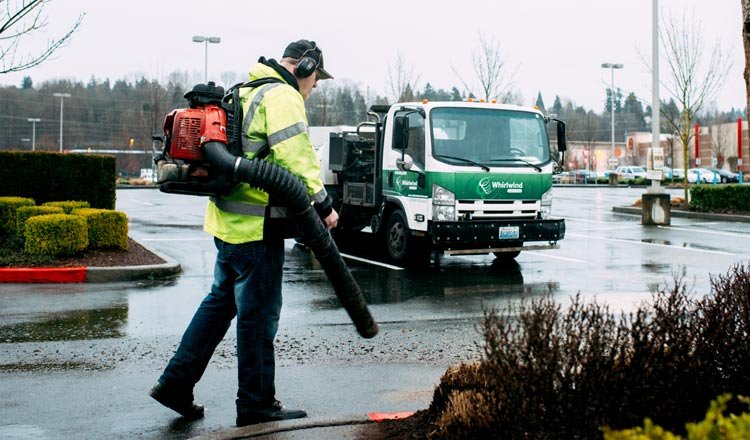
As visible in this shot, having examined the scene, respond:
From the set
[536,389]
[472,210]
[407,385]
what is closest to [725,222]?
[472,210]

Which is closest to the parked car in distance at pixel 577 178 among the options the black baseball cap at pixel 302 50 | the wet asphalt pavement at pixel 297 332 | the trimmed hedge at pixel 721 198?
the trimmed hedge at pixel 721 198

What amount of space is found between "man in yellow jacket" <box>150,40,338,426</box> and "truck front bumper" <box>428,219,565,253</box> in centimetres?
728

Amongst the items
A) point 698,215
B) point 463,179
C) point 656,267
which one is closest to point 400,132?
point 463,179

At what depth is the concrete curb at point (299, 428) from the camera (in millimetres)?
4500

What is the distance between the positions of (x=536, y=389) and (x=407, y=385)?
2.62 metres

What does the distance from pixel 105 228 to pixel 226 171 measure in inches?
346

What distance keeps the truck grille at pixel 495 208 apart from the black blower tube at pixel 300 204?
776 centimetres

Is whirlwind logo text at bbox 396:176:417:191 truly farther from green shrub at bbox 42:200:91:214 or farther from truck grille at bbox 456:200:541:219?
green shrub at bbox 42:200:91:214

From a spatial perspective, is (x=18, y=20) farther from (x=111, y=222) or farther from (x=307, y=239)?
(x=307, y=239)

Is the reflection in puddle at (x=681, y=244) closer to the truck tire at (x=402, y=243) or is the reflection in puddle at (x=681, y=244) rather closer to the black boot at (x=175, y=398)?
the truck tire at (x=402, y=243)

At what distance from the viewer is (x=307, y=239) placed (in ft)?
15.9

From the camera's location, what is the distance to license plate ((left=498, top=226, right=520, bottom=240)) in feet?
41.2

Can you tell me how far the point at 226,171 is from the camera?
15.4 feet

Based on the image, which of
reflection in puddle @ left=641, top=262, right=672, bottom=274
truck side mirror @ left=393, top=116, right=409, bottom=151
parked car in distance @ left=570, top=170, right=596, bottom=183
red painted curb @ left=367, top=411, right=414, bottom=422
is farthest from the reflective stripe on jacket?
parked car in distance @ left=570, top=170, right=596, bottom=183
